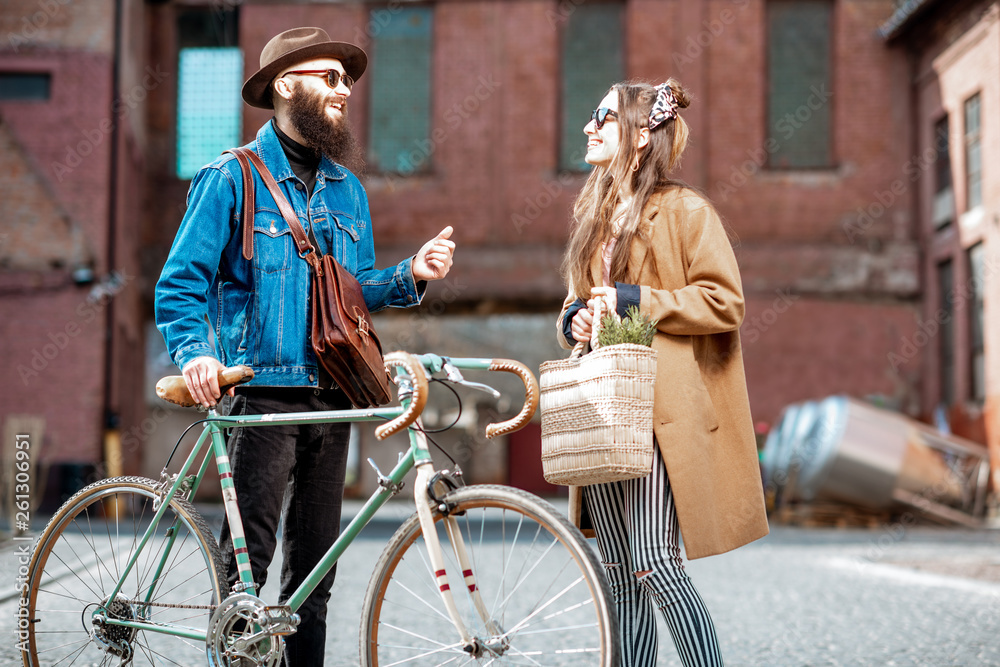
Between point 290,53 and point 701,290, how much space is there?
1.32 m

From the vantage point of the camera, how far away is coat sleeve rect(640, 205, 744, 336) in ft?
10.3

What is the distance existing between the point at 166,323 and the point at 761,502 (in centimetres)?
164

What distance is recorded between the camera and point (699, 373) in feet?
10.6

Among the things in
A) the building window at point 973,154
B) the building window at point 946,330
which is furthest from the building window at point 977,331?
the building window at point 946,330

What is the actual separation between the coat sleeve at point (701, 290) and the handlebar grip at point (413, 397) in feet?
2.00

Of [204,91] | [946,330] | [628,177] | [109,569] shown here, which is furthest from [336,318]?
[204,91]

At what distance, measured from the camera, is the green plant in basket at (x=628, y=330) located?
10.0 feet

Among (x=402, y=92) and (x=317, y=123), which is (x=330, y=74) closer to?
(x=317, y=123)

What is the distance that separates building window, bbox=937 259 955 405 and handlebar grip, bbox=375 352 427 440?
1916 cm

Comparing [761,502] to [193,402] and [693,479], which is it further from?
[193,402]

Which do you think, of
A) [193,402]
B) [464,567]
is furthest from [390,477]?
[193,402]

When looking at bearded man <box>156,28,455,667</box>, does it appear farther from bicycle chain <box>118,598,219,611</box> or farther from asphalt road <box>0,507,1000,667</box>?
asphalt road <box>0,507,1000,667</box>

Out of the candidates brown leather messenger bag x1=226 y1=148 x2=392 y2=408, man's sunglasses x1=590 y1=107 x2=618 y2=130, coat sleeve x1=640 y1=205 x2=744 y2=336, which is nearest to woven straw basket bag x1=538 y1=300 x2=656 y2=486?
coat sleeve x1=640 y1=205 x2=744 y2=336

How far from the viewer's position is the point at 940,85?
20875mm
